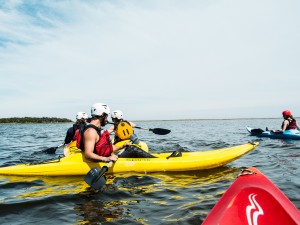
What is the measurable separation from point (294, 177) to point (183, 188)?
267 cm

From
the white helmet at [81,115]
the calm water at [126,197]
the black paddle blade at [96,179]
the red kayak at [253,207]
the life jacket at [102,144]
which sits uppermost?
the white helmet at [81,115]

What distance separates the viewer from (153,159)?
7.37 metres

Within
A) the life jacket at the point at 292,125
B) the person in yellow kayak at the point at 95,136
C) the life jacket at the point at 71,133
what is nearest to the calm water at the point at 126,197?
the person in yellow kayak at the point at 95,136

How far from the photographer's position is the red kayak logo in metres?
3.14

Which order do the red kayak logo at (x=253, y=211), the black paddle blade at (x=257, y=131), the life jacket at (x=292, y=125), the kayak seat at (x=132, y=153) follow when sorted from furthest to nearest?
1. the black paddle blade at (x=257, y=131)
2. the life jacket at (x=292, y=125)
3. the kayak seat at (x=132, y=153)
4. the red kayak logo at (x=253, y=211)

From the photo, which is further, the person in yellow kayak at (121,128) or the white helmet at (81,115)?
the white helmet at (81,115)

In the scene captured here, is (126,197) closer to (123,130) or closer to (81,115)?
(123,130)

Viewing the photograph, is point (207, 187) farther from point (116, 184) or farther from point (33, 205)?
point (33, 205)

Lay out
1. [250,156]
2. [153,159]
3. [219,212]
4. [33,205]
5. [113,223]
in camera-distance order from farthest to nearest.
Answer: [250,156], [153,159], [33,205], [113,223], [219,212]

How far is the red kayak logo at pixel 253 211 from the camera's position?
3.14m

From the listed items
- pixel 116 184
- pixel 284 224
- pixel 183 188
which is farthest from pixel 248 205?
pixel 116 184

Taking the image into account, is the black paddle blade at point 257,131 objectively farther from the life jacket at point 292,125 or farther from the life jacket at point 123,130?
the life jacket at point 123,130

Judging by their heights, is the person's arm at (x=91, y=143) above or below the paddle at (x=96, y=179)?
above

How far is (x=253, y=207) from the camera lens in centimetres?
324
